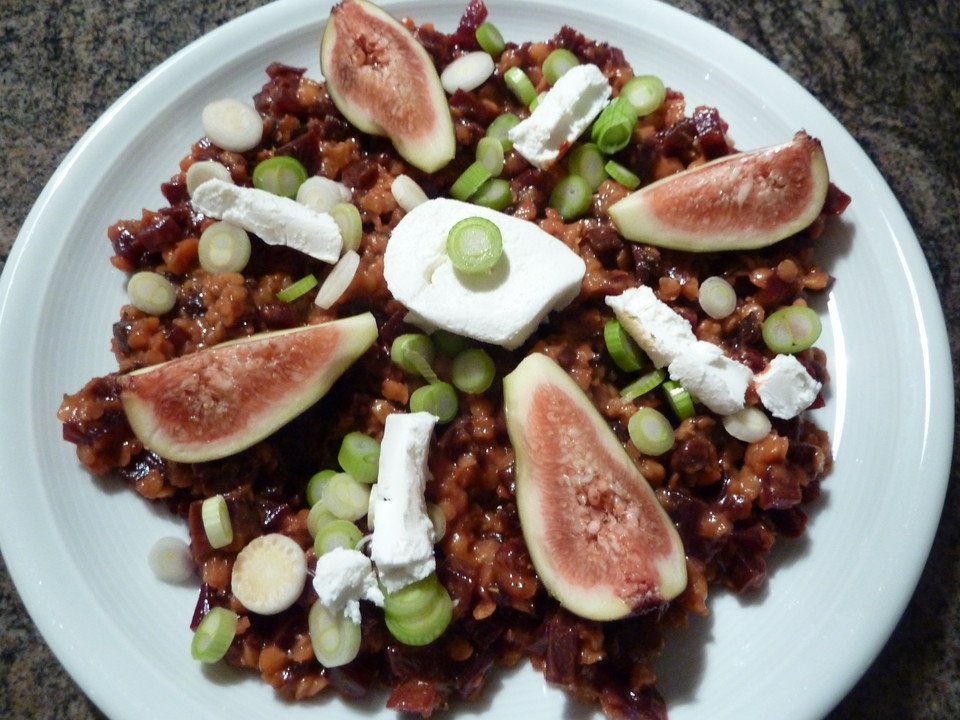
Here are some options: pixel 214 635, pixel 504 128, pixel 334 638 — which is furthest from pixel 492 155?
pixel 214 635

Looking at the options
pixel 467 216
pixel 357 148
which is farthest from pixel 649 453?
pixel 357 148

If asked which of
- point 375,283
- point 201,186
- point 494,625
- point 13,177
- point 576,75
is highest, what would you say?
point 576,75

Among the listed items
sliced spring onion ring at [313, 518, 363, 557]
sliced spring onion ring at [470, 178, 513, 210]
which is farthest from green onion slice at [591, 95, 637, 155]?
sliced spring onion ring at [313, 518, 363, 557]

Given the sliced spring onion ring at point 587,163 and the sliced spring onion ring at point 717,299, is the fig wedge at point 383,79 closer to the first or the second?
the sliced spring onion ring at point 587,163

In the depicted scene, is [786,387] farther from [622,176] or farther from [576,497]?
[622,176]

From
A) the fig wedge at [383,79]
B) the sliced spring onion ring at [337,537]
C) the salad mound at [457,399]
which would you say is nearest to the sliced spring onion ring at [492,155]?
the salad mound at [457,399]

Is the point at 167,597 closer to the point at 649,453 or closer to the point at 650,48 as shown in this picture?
the point at 649,453
